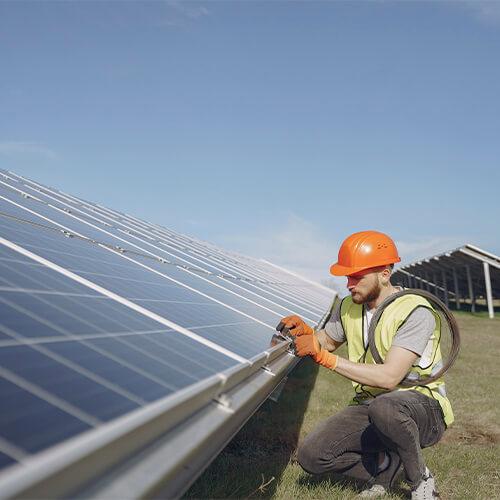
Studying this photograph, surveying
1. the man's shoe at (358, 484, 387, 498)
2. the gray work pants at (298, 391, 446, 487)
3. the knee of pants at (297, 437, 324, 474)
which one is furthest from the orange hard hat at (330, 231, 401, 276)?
the man's shoe at (358, 484, 387, 498)

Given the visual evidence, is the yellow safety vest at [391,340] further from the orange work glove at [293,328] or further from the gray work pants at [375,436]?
the orange work glove at [293,328]

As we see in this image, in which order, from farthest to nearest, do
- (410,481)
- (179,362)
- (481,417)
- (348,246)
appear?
(481,417) < (348,246) < (410,481) < (179,362)

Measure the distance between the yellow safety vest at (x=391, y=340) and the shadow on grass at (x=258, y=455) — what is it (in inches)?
52.5

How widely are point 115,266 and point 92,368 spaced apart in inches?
107

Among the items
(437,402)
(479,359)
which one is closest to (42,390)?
(437,402)

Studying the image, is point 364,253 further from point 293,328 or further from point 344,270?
point 293,328

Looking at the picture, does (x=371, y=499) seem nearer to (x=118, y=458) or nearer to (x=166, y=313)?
(x=166, y=313)

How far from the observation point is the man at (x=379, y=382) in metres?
4.23

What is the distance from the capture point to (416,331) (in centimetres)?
430

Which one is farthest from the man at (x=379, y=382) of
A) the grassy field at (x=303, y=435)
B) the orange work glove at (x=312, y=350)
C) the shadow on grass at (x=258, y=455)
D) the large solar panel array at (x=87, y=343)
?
the large solar panel array at (x=87, y=343)

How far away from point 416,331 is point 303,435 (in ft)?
10.0

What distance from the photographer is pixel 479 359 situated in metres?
13.5

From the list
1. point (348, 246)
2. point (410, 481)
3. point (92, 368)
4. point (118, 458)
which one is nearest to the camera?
point (118, 458)

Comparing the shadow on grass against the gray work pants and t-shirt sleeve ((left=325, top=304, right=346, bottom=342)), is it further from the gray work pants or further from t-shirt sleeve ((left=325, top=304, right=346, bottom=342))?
t-shirt sleeve ((left=325, top=304, right=346, bottom=342))
